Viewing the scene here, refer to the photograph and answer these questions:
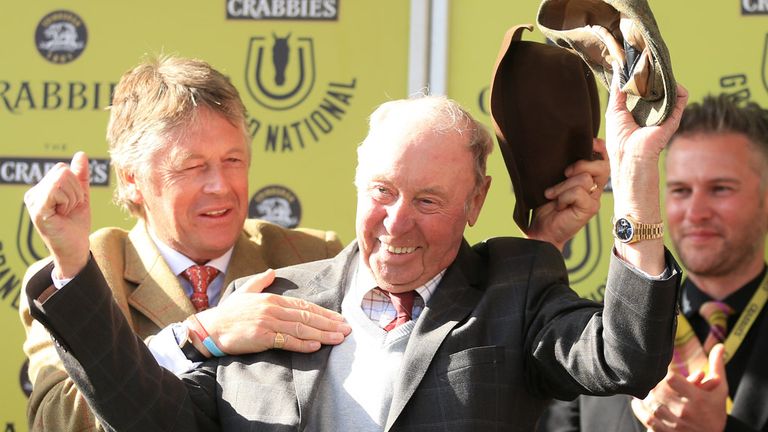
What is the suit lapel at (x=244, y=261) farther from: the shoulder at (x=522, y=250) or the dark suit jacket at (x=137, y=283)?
the shoulder at (x=522, y=250)

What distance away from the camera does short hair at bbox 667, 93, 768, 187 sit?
12.4 feet

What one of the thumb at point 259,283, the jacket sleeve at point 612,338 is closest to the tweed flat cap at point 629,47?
the jacket sleeve at point 612,338

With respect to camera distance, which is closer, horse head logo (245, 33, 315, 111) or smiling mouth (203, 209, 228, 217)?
smiling mouth (203, 209, 228, 217)

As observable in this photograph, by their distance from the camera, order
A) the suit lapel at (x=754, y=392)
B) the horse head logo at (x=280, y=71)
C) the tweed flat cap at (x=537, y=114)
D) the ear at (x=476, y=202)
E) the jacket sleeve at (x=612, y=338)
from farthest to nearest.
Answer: the horse head logo at (x=280, y=71), the suit lapel at (x=754, y=392), the tweed flat cap at (x=537, y=114), the ear at (x=476, y=202), the jacket sleeve at (x=612, y=338)

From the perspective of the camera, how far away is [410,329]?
271 centimetres

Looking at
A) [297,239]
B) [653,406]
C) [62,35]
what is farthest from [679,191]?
[62,35]

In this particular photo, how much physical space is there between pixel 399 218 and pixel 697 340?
1.37m

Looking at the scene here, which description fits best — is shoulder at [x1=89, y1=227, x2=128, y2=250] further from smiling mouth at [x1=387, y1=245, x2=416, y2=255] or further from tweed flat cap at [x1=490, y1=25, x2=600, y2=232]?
tweed flat cap at [x1=490, y1=25, x2=600, y2=232]

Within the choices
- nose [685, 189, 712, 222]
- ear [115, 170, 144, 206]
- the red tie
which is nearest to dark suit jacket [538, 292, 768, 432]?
nose [685, 189, 712, 222]

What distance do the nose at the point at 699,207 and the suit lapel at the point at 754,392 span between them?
0.41m

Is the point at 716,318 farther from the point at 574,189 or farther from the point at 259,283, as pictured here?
the point at 259,283

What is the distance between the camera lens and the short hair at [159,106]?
3236 millimetres

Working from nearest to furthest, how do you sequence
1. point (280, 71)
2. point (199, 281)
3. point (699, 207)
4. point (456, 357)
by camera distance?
1. point (456, 357)
2. point (199, 281)
3. point (699, 207)
4. point (280, 71)

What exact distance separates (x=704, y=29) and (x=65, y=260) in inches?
86.6
